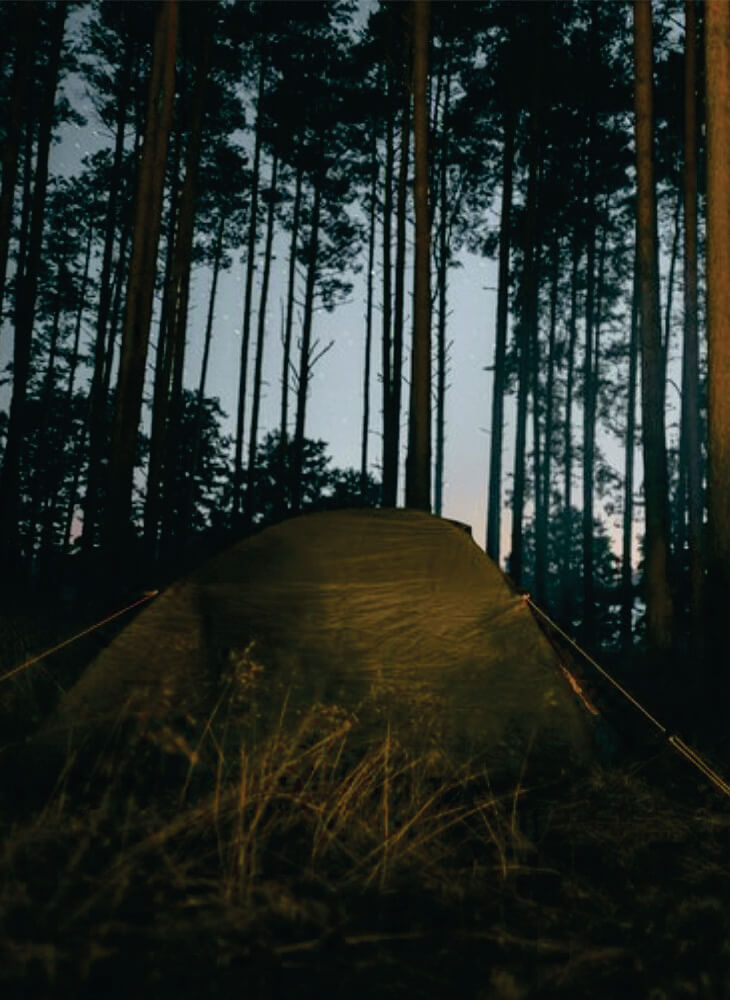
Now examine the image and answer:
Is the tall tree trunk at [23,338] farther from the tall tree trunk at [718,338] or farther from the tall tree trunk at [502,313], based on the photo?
the tall tree trunk at [718,338]

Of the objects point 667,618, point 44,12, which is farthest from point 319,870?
point 44,12

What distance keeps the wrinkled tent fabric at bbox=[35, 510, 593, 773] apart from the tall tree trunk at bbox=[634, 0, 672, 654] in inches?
165

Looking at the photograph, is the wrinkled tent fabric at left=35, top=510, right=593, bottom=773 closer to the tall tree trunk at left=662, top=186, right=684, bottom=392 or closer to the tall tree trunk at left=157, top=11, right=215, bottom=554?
the tall tree trunk at left=157, top=11, right=215, bottom=554

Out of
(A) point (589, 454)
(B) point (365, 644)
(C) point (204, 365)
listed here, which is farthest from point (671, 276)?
(B) point (365, 644)

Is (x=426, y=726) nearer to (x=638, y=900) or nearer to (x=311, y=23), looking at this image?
(x=638, y=900)

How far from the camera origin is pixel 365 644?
4457 mm

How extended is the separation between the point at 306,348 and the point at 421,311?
919 cm

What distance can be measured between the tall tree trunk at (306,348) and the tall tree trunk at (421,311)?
8376 millimetres

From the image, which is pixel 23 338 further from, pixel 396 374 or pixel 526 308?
pixel 526 308

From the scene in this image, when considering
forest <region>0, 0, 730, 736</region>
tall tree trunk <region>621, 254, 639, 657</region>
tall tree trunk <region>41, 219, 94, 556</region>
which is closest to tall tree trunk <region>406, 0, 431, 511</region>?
forest <region>0, 0, 730, 736</region>

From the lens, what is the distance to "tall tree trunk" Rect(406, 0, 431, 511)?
Result: 9344 millimetres

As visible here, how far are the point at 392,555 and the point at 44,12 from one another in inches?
581

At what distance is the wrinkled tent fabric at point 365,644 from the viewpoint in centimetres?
409

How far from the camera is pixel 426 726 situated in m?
3.97
